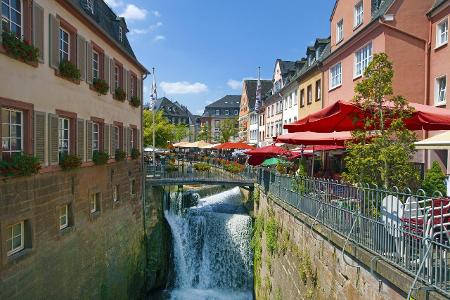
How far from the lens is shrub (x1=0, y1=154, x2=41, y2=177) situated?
8.13 metres

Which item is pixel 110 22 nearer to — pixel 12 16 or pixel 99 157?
pixel 99 157

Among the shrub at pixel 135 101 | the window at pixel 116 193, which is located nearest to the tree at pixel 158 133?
the shrub at pixel 135 101

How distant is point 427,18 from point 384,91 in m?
10.5

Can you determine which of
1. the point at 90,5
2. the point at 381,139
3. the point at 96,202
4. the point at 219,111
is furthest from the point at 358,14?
the point at 219,111

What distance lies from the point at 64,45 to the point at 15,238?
585 centimetres

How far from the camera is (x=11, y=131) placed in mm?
8914

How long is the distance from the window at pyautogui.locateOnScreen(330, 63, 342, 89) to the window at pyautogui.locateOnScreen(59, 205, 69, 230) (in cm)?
1533

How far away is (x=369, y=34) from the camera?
56.6ft

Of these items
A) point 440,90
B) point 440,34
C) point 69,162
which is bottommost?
point 69,162

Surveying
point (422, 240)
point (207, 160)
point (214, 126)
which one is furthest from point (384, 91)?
point (214, 126)

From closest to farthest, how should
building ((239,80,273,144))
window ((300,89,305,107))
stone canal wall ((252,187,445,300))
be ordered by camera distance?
stone canal wall ((252,187,445,300))
window ((300,89,305,107))
building ((239,80,273,144))

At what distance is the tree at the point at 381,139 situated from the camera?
7.39 metres

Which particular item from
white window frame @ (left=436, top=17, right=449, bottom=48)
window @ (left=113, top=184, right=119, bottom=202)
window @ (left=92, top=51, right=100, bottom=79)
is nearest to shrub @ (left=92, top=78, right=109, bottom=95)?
window @ (left=92, top=51, right=100, bottom=79)

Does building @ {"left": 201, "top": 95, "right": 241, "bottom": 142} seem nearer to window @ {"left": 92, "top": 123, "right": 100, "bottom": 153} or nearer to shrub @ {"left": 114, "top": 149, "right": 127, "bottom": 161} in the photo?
shrub @ {"left": 114, "top": 149, "right": 127, "bottom": 161}
